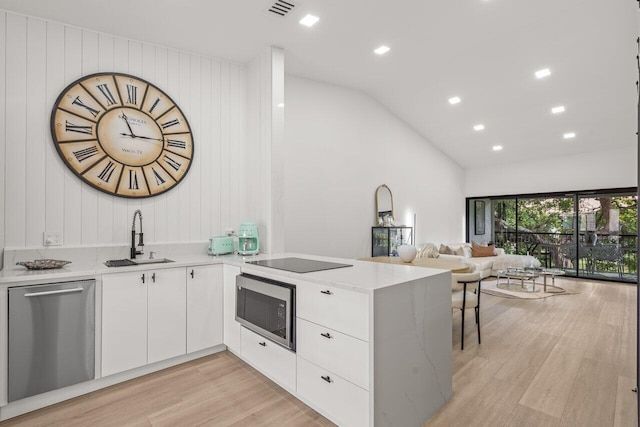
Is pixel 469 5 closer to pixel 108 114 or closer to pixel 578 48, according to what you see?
pixel 578 48

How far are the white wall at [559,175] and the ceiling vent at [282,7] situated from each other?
6798 millimetres

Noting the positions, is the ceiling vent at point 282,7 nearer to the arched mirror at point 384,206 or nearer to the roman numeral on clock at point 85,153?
the roman numeral on clock at point 85,153

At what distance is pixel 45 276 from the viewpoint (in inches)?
81.4

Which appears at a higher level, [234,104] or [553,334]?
[234,104]

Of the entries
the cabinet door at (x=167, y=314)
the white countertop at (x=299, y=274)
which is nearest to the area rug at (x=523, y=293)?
the white countertop at (x=299, y=274)

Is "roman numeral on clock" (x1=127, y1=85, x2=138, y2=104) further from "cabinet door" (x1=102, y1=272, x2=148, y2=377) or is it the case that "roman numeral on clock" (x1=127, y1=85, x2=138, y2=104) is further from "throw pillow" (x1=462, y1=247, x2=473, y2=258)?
"throw pillow" (x1=462, y1=247, x2=473, y2=258)

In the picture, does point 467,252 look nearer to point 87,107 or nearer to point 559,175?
point 559,175

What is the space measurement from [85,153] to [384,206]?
4.31m

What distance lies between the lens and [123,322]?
234 cm

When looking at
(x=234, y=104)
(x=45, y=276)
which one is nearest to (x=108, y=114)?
(x=234, y=104)

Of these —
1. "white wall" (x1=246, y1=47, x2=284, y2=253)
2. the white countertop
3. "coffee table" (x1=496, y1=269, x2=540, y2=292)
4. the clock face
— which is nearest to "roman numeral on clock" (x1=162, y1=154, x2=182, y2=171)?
the clock face

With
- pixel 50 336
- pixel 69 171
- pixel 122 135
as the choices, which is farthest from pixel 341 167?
pixel 50 336

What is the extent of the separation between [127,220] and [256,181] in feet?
4.15

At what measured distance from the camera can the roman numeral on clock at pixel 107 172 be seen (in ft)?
9.14
